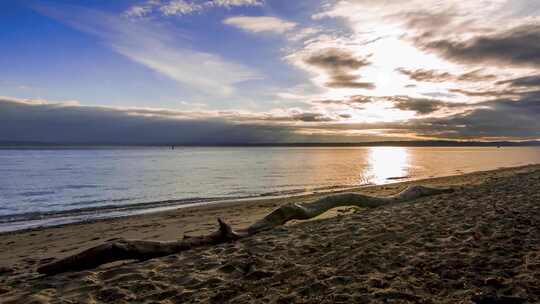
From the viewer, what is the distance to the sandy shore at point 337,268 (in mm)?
4570

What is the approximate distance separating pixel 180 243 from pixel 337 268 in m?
3.50

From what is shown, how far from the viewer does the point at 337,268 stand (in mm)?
5672

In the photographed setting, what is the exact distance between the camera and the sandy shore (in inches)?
180

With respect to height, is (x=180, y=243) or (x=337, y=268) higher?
(x=337, y=268)

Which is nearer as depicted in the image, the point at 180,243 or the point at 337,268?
the point at 337,268

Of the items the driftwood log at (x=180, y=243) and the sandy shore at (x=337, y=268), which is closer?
the sandy shore at (x=337, y=268)

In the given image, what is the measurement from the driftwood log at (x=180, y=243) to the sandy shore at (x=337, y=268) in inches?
10.4

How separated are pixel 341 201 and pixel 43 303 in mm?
8854

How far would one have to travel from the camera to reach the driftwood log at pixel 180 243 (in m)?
6.30

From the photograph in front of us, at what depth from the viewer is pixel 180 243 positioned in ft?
24.7

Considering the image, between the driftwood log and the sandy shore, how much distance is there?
265mm

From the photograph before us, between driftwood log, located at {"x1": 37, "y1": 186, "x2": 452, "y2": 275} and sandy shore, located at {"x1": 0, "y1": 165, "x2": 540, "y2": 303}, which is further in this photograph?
driftwood log, located at {"x1": 37, "y1": 186, "x2": 452, "y2": 275}

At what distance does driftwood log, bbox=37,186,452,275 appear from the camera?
6.30m

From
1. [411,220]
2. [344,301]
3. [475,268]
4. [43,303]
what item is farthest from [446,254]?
[43,303]
